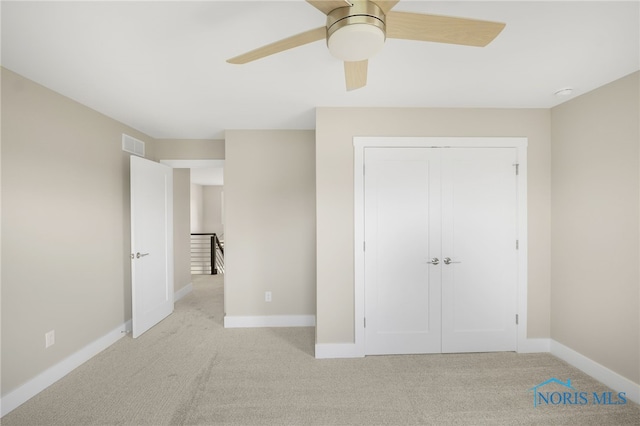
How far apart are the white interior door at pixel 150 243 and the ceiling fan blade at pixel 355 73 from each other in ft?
9.03

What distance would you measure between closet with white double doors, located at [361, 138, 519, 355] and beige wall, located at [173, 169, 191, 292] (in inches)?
132

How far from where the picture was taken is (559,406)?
2.13 metres

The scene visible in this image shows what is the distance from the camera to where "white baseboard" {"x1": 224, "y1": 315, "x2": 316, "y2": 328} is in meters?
3.63

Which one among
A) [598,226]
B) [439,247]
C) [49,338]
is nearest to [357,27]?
[439,247]

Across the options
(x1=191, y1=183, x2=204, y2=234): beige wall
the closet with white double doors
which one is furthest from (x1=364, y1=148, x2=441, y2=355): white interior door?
(x1=191, y1=183, x2=204, y2=234): beige wall

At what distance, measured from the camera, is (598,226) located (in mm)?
2389

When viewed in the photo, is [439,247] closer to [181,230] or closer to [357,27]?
[357,27]

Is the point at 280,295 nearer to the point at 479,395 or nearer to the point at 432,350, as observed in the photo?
the point at 432,350

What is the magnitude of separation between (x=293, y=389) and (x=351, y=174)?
1.96m

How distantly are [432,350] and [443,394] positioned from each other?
64cm

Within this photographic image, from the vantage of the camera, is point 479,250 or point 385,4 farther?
point 479,250

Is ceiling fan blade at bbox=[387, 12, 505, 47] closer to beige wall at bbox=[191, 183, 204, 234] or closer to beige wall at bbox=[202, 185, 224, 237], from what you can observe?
beige wall at bbox=[191, 183, 204, 234]

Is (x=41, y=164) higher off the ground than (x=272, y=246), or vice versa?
(x=41, y=164)

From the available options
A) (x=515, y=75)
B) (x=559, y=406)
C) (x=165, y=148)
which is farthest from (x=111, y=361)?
(x=515, y=75)
